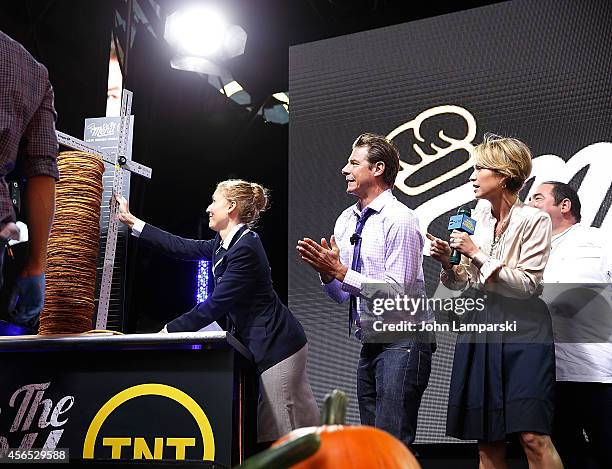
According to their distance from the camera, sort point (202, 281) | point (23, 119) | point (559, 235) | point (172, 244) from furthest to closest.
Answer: point (202, 281)
point (172, 244)
point (559, 235)
point (23, 119)

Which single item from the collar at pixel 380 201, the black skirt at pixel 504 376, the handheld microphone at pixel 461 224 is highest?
the collar at pixel 380 201

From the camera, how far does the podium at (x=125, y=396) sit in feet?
7.50

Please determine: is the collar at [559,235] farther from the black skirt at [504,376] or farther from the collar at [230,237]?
the collar at [230,237]

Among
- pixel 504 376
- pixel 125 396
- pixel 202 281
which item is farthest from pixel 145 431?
pixel 202 281

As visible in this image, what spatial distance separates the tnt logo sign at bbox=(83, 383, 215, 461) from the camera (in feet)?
7.48

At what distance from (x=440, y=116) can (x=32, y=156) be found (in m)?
2.78

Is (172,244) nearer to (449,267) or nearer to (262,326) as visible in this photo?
(262,326)

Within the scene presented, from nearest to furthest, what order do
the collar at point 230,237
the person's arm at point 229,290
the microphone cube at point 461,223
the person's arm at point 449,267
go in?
the microphone cube at point 461,223 → the person's arm at point 449,267 → the person's arm at point 229,290 → the collar at point 230,237

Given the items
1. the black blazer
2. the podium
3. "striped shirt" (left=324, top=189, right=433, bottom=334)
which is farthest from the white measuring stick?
"striped shirt" (left=324, top=189, right=433, bottom=334)

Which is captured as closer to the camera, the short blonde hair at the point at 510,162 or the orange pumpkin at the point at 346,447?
the orange pumpkin at the point at 346,447

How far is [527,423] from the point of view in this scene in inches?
94.3

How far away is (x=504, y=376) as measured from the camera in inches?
99.0

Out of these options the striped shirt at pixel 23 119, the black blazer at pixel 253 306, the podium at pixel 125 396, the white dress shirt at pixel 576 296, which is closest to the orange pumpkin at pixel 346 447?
the striped shirt at pixel 23 119

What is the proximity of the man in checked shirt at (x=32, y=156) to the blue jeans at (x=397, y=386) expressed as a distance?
4.28ft
